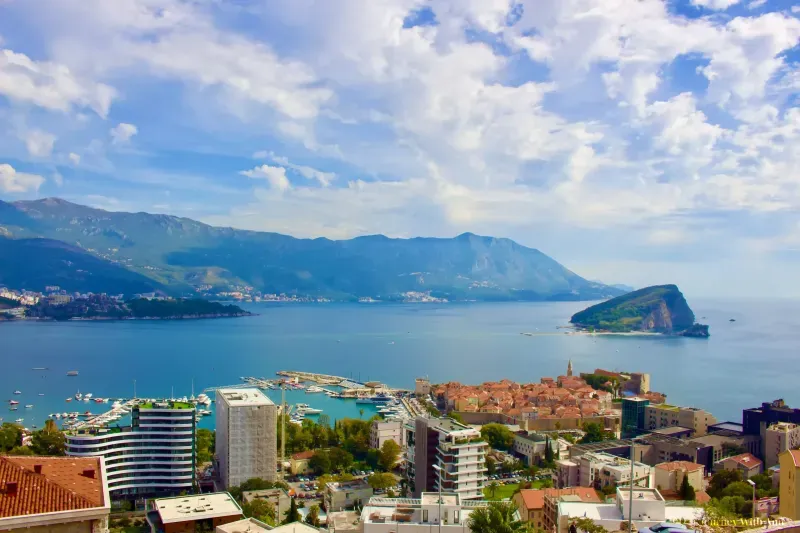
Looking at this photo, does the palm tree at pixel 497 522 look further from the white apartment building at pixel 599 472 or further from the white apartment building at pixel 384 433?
the white apartment building at pixel 384 433

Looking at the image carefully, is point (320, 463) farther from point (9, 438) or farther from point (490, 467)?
point (9, 438)

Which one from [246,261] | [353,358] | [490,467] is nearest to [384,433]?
Result: [490,467]

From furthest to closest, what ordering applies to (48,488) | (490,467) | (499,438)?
1. (499,438)
2. (490,467)
3. (48,488)

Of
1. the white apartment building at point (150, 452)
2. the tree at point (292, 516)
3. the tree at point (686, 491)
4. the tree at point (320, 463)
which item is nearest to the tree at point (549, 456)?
the tree at point (686, 491)

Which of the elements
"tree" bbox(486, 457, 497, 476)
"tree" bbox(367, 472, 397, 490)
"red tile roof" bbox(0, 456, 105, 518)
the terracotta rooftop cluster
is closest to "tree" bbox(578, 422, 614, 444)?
the terracotta rooftop cluster

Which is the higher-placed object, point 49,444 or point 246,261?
point 246,261

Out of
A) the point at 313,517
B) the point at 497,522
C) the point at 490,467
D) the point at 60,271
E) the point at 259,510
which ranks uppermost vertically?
the point at 60,271

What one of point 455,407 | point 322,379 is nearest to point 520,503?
point 455,407
